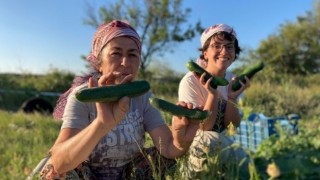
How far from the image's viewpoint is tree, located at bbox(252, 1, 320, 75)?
2995 cm

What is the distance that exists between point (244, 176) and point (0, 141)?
4944 millimetres

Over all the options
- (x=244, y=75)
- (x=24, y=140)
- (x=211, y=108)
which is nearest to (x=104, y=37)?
(x=211, y=108)

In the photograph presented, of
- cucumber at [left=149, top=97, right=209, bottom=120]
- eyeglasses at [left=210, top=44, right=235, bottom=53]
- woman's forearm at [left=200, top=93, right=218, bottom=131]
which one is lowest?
cucumber at [left=149, top=97, right=209, bottom=120]

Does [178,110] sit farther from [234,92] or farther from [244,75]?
[244,75]

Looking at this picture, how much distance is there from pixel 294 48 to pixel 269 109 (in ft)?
74.9

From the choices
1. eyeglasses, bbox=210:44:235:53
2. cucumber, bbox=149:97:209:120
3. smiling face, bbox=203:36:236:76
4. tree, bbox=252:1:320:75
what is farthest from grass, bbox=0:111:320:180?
tree, bbox=252:1:320:75

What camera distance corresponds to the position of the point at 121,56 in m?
2.69

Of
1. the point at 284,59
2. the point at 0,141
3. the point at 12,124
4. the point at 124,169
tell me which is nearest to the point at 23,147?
the point at 0,141

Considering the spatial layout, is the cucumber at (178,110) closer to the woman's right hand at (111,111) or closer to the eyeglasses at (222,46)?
the woman's right hand at (111,111)

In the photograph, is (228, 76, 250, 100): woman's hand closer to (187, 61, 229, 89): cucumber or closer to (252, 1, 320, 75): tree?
(187, 61, 229, 89): cucumber

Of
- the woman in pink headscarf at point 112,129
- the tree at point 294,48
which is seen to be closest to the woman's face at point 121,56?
the woman in pink headscarf at point 112,129

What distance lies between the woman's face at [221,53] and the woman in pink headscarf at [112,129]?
830 millimetres

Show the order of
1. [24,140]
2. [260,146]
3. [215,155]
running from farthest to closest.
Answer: [24,140], [260,146], [215,155]

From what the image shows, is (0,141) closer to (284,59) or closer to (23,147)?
(23,147)
